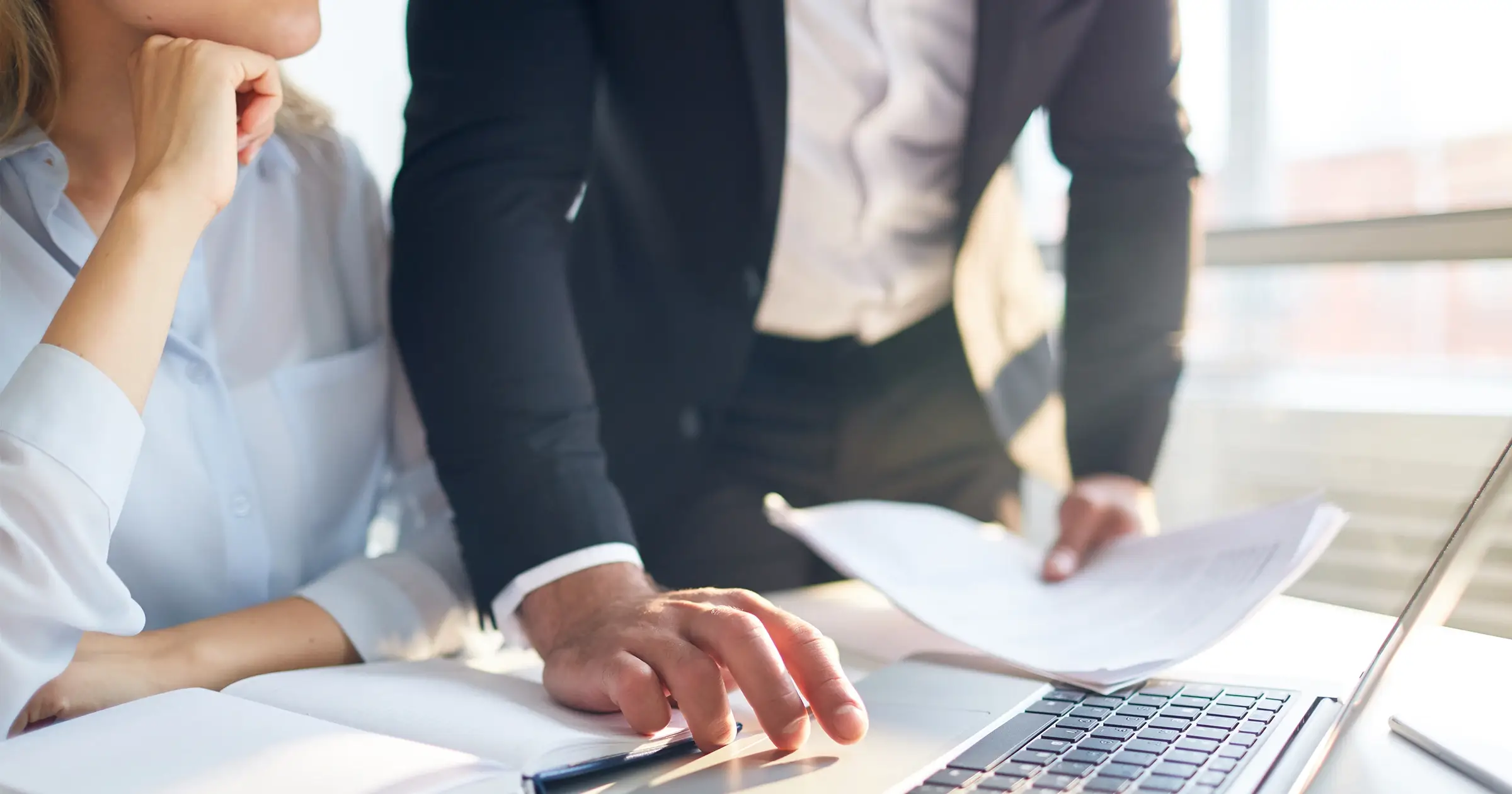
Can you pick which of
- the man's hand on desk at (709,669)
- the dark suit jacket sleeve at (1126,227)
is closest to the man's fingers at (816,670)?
the man's hand on desk at (709,669)

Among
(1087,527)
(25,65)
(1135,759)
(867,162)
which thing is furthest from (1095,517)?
(25,65)

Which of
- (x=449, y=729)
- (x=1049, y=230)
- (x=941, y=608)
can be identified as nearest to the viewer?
(x=449, y=729)

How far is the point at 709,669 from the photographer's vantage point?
0.55m

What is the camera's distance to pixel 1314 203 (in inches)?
79.8

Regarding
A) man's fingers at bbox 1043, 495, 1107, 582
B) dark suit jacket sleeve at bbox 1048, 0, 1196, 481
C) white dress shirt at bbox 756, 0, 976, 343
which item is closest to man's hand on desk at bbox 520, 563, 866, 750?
man's fingers at bbox 1043, 495, 1107, 582

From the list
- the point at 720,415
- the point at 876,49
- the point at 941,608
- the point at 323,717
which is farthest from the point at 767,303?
the point at 323,717

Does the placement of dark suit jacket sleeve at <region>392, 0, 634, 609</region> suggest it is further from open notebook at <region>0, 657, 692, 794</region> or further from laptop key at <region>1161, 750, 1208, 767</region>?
laptop key at <region>1161, 750, 1208, 767</region>

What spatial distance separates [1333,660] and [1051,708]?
0.81ft

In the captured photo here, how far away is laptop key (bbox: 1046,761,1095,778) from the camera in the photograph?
500 millimetres

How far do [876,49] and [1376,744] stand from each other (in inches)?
29.8

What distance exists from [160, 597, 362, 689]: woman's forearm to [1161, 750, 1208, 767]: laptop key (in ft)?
1.84

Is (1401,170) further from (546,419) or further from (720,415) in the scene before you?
(546,419)

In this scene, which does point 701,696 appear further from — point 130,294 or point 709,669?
point 130,294

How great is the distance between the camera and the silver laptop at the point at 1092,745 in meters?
0.50
